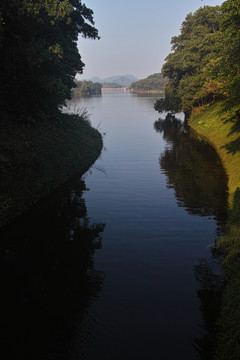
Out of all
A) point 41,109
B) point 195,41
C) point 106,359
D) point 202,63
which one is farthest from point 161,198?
point 195,41

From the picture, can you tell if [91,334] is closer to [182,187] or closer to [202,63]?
[182,187]

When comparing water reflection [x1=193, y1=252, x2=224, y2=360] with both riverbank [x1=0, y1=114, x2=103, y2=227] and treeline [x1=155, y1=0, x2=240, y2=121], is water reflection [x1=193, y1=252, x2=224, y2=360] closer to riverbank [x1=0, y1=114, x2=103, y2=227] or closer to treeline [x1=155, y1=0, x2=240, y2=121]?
riverbank [x1=0, y1=114, x2=103, y2=227]

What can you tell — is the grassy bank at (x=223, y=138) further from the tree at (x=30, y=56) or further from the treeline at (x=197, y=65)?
the tree at (x=30, y=56)

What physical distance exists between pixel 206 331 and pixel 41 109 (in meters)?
23.4

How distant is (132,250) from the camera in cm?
1266

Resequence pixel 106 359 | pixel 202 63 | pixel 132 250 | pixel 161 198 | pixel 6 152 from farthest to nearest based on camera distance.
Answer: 1. pixel 202 63
2. pixel 161 198
3. pixel 6 152
4. pixel 132 250
5. pixel 106 359

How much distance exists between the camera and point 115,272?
11.1 meters

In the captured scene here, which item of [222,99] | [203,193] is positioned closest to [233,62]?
[203,193]

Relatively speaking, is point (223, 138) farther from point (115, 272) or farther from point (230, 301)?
point (230, 301)

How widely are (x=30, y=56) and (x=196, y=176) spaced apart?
629 inches

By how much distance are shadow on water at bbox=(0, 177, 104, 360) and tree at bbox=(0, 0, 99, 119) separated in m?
10.0

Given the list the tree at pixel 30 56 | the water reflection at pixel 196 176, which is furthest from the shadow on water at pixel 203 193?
the tree at pixel 30 56

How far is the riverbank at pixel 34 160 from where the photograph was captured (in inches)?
634

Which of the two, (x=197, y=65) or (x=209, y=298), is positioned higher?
(x=197, y=65)
